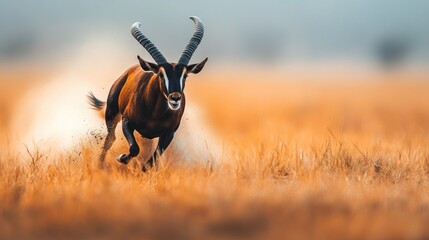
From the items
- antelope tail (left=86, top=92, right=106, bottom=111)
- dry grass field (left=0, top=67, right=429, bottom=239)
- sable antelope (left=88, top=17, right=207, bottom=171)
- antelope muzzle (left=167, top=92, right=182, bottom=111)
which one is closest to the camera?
dry grass field (left=0, top=67, right=429, bottom=239)

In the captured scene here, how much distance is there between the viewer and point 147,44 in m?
10.9

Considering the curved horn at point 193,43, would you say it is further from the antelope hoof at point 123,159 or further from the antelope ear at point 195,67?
the antelope hoof at point 123,159

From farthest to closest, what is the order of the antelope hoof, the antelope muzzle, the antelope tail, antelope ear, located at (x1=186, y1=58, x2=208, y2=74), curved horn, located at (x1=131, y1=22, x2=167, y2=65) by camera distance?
1. the antelope tail
2. the antelope hoof
3. curved horn, located at (x1=131, y1=22, x2=167, y2=65)
4. antelope ear, located at (x1=186, y1=58, x2=208, y2=74)
5. the antelope muzzle

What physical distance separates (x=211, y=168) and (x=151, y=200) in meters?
3.04

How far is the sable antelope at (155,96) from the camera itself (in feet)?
33.4

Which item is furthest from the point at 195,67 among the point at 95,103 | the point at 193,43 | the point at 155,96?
the point at 95,103

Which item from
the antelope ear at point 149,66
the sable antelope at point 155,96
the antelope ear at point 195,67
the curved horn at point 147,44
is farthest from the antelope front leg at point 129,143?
the antelope ear at point 195,67

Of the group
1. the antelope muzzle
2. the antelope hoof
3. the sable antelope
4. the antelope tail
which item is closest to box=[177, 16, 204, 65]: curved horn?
the sable antelope

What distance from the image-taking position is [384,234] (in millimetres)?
6035

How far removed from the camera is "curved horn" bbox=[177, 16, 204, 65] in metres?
10.5

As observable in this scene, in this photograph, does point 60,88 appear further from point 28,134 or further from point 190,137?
point 190,137

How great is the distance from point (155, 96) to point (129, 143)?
2.36ft

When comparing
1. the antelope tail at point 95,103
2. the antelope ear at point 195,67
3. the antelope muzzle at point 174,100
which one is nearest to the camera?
the antelope muzzle at point 174,100

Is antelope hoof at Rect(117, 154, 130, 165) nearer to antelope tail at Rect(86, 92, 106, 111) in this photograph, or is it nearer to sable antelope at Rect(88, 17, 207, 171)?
sable antelope at Rect(88, 17, 207, 171)
